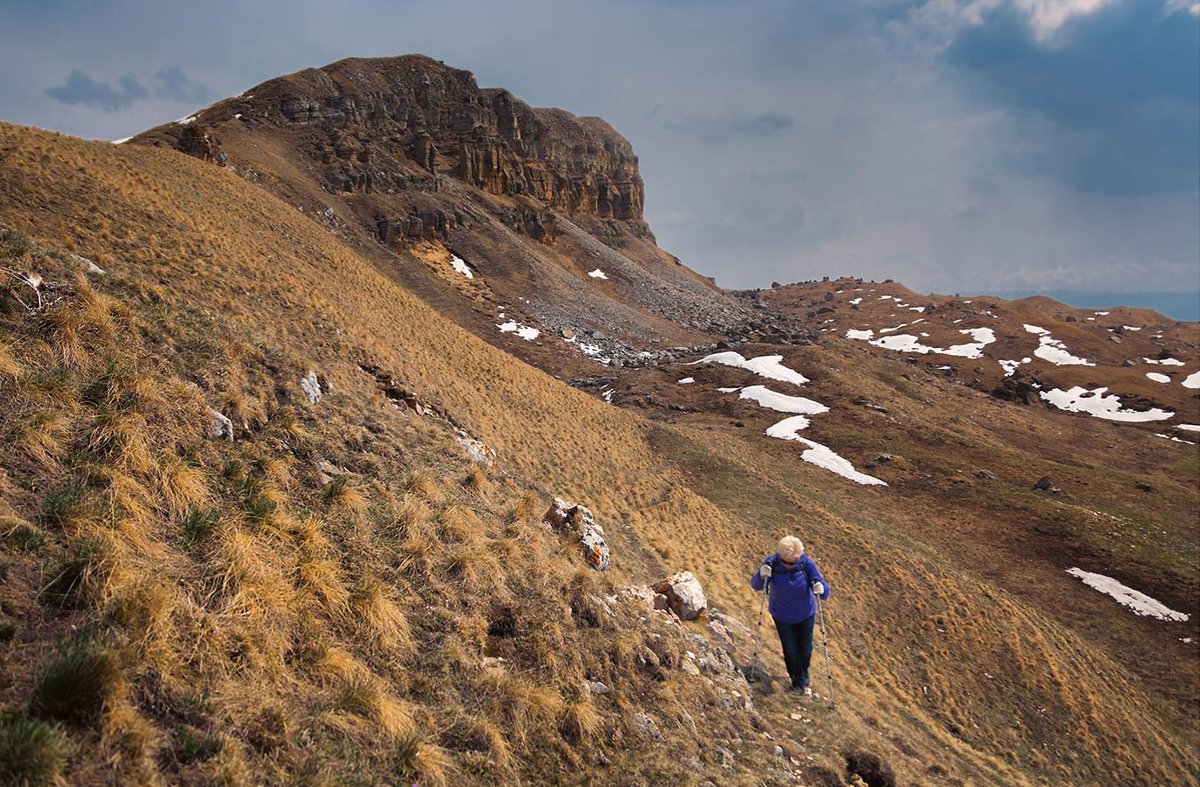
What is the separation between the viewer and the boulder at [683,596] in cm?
1148

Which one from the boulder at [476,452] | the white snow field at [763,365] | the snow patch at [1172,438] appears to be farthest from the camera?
the snow patch at [1172,438]

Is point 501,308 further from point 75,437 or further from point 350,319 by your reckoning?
point 75,437

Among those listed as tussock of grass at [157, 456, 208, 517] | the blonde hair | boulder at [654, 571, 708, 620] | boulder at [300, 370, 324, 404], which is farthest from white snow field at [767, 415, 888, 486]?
tussock of grass at [157, 456, 208, 517]

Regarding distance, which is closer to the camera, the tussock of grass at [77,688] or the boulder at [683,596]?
the tussock of grass at [77,688]

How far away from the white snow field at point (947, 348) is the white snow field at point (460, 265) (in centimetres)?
7929

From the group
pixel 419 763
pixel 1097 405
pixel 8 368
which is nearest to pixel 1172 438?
pixel 1097 405

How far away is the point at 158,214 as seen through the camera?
60.6 feet

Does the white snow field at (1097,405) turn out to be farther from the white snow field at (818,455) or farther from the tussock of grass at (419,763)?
the tussock of grass at (419,763)

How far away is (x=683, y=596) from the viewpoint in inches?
458

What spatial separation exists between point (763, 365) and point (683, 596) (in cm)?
4596

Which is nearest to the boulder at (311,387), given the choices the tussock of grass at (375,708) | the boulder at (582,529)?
the boulder at (582,529)

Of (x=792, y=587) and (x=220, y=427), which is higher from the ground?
(x=220, y=427)

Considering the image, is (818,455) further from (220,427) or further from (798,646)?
(220,427)

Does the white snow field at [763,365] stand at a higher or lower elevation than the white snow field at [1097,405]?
lower
